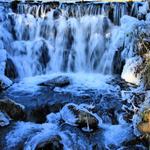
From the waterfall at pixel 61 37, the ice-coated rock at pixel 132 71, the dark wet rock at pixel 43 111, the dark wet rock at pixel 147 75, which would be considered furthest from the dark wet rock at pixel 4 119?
the ice-coated rock at pixel 132 71

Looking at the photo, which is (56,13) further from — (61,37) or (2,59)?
(2,59)

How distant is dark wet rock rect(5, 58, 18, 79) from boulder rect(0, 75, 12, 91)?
477mm

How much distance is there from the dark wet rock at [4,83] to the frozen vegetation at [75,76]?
0.07 feet

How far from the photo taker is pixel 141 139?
7.73 metres

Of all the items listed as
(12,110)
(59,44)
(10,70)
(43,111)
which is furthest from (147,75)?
(59,44)

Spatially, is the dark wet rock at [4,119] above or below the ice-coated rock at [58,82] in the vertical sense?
above

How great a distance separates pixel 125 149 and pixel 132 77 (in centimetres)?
433

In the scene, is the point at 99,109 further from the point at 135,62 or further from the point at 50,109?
the point at 135,62

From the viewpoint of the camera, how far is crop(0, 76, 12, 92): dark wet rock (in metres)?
11.4

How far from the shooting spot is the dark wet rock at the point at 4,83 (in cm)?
1142

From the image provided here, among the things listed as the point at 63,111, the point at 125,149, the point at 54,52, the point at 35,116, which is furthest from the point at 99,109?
the point at 54,52

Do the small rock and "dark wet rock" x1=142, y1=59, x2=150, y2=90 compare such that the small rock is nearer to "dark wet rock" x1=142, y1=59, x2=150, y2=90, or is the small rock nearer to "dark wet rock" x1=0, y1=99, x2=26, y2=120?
"dark wet rock" x1=142, y1=59, x2=150, y2=90

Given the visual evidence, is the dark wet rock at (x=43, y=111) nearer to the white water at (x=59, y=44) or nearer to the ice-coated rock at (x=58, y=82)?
the ice-coated rock at (x=58, y=82)

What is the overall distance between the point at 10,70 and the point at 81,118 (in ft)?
15.7
